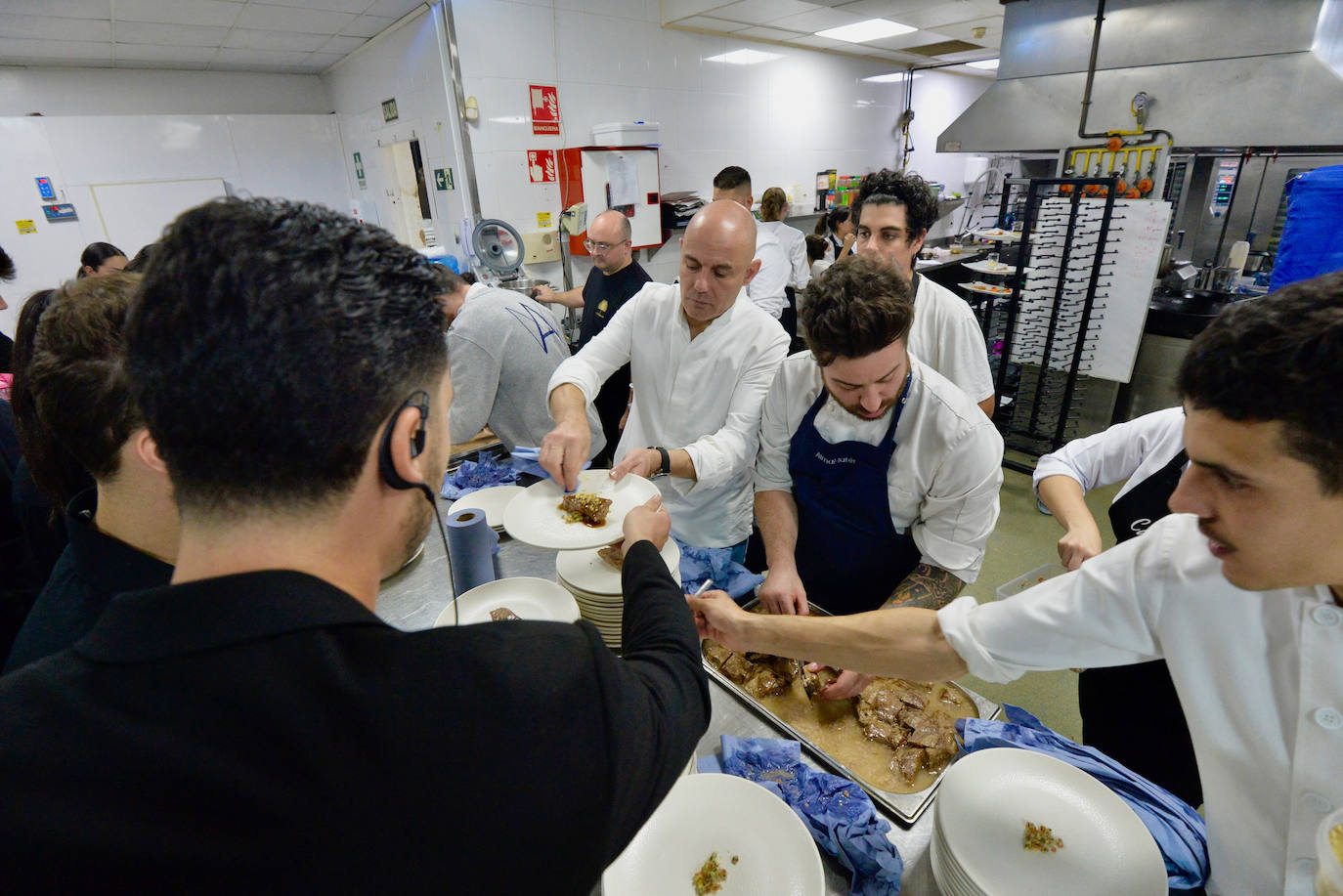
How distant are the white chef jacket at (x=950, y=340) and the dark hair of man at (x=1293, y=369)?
1.91 metres

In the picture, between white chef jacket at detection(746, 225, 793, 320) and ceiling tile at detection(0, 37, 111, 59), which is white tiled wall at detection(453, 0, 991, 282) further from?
ceiling tile at detection(0, 37, 111, 59)

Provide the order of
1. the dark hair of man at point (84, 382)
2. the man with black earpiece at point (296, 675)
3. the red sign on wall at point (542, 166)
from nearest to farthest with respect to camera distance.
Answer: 1. the man with black earpiece at point (296, 675)
2. the dark hair of man at point (84, 382)
3. the red sign on wall at point (542, 166)

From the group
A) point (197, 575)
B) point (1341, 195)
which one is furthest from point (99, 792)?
point (1341, 195)

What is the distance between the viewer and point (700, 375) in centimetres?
252

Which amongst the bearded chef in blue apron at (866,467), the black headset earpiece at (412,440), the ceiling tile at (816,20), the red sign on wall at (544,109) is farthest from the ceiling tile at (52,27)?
the black headset earpiece at (412,440)

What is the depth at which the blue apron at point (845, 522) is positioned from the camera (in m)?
1.93

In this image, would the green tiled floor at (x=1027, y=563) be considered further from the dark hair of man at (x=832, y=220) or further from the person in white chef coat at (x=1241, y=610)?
the dark hair of man at (x=832, y=220)

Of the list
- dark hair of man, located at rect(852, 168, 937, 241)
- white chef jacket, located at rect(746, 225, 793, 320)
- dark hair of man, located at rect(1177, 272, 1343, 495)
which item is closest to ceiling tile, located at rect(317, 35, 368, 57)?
white chef jacket, located at rect(746, 225, 793, 320)

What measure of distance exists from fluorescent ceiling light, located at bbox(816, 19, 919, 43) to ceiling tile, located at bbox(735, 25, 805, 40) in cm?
29

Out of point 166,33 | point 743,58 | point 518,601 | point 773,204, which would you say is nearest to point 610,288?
point 773,204

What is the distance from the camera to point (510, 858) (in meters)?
0.66

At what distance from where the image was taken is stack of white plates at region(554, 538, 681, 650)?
62.7 inches

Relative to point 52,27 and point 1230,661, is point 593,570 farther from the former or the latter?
point 52,27

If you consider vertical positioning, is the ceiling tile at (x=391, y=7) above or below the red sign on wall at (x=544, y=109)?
above
